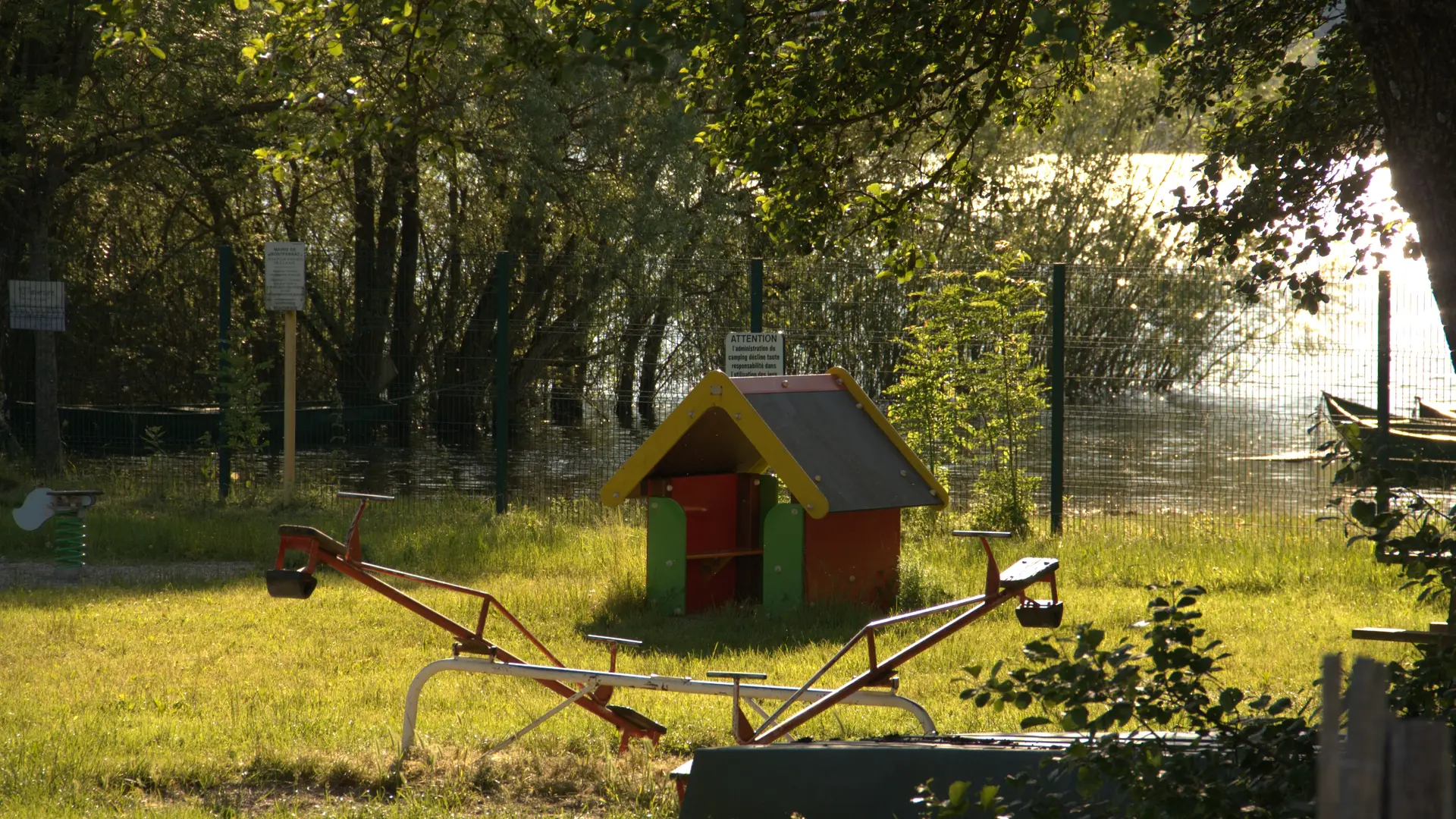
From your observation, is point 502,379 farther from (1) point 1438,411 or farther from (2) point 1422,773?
(2) point 1422,773

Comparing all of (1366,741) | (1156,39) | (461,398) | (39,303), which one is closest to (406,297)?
(461,398)

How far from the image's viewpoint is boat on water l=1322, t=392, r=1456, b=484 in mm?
2695

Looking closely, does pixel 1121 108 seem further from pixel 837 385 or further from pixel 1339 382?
pixel 837 385

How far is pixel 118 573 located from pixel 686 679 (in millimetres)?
6043

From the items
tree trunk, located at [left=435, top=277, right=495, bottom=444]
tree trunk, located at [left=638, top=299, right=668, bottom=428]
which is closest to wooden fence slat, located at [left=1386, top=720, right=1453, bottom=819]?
tree trunk, located at [left=638, top=299, right=668, bottom=428]

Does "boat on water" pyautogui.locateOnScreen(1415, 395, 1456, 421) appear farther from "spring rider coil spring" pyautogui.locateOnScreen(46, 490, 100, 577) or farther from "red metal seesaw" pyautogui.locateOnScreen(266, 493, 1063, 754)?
"spring rider coil spring" pyautogui.locateOnScreen(46, 490, 100, 577)

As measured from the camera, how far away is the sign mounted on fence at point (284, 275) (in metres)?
11.5

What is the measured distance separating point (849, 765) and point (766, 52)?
3.19 meters

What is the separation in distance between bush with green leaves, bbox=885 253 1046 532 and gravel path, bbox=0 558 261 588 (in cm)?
490

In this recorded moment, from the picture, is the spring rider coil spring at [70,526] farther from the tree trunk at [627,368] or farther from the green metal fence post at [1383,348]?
the green metal fence post at [1383,348]

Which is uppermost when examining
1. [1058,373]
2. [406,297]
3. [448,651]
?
[406,297]

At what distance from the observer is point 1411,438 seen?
30.0ft

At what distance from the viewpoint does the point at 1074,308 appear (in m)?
12.5

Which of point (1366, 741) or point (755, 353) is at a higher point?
point (755, 353)
